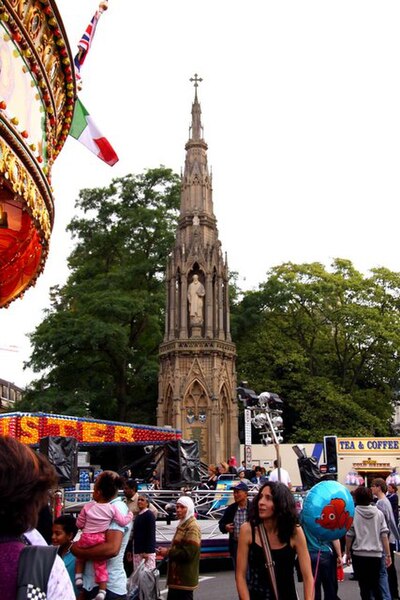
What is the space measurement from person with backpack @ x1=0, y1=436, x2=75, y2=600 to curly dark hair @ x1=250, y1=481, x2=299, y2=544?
7.06ft

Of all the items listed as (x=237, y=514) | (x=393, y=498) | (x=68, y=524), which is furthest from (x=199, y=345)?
(x=68, y=524)

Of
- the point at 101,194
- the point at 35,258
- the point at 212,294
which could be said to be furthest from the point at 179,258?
the point at 35,258

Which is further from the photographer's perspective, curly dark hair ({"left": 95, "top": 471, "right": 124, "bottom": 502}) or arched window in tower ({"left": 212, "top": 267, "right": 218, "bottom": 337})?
arched window in tower ({"left": 212, "top": 267, "right": 218, "bottom": 337})

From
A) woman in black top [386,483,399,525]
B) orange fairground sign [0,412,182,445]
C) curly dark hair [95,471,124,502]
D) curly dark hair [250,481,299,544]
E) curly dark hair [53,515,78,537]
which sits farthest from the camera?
orange fairground sign [0,412,182,445]

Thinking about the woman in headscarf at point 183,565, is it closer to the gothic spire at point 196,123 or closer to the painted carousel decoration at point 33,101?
the painted carousel decoration at point 33,101

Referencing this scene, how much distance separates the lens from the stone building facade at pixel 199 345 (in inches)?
1195

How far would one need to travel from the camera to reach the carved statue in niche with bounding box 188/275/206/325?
105ft

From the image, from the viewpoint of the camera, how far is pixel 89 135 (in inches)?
416

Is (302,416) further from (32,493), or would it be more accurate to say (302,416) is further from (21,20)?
(32,493)

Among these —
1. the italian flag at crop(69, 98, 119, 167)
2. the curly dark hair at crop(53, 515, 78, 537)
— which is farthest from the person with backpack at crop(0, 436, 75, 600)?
the italian flag at crop(69, 98, 119, 167)

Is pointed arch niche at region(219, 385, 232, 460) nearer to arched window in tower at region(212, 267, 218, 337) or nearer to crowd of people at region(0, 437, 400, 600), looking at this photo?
arched window in tower at region(212, 267, 218, 337)

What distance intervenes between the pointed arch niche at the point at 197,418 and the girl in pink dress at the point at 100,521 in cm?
2458

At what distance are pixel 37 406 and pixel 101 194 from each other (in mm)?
13806

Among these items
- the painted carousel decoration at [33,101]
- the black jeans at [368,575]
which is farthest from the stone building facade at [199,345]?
the black jeans at [368,575]
